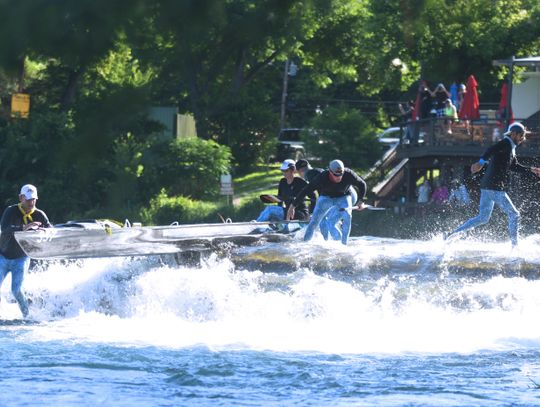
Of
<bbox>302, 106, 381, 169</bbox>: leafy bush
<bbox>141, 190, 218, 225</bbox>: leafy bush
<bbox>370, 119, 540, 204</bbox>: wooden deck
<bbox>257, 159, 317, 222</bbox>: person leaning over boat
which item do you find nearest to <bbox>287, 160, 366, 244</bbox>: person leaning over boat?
<bbox>257, 159, 317, 222</bbox>: person leaning over boat

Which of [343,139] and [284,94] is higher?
[284,94]

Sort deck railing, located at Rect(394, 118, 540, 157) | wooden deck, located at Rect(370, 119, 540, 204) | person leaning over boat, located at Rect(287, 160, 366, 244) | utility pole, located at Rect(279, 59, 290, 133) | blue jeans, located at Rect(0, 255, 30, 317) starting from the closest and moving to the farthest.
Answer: blue jeans, located at Rect(0, 255, 30, 317)
person leaning over boat, located at Rect(287, 160, 366, 244)
deck railing, located at Rect(394, 118, 540, 157)
wooden deck, located at Rect(370, 119, 540, 204)
utility pole, located at Rect(279, 59, 290, 133)

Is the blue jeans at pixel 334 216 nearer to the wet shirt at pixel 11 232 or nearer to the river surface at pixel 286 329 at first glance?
the river surface at pixel 286 329

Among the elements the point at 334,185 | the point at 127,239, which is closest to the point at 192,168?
the point at 334,185

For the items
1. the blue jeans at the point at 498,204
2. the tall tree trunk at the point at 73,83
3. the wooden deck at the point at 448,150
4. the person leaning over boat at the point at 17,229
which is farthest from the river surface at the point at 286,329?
the wooden deck at the point at 448,150

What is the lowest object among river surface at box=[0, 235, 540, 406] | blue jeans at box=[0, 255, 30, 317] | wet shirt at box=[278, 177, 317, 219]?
river surface at box=[0, 235, 540, 406]

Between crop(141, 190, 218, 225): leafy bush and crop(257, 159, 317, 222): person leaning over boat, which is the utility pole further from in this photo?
crop(257, 159, 317, 222): person leaning over boat

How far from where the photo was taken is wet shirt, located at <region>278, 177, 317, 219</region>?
18.9m

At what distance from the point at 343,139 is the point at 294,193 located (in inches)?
813

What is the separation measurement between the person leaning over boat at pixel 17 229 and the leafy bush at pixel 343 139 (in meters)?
24.7

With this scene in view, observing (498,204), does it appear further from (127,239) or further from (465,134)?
(465,134)

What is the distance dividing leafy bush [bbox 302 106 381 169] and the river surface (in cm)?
1967

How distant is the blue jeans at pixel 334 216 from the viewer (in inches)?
696

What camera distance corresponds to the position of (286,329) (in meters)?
15.0
